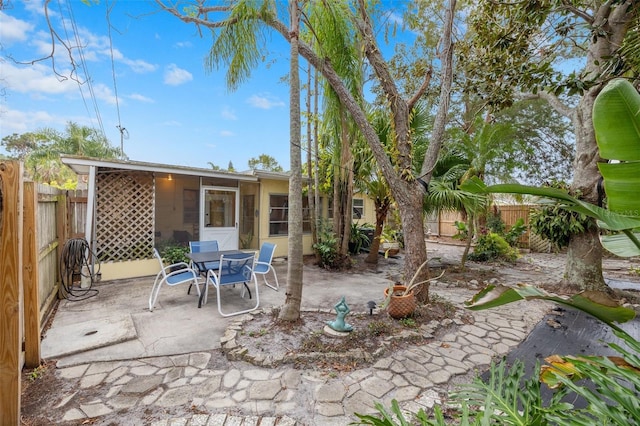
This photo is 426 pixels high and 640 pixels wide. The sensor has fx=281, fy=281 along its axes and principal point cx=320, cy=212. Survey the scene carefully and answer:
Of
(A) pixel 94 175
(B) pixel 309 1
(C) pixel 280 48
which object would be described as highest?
(B) pixel 309 1

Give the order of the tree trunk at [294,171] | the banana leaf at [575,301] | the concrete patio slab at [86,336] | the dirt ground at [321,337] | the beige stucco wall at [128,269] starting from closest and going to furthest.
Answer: the banana leaf at [575,301], the dirt ground at [321,337], the concrete patio slab at [86,336], the tree trunk at [294,171], the beige stucco wall at [128,269]

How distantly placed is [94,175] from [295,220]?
16.0ft

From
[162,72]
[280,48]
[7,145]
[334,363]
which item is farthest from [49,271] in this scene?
[7,145]

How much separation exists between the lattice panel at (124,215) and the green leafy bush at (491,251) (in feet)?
30.8

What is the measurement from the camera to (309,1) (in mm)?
3938

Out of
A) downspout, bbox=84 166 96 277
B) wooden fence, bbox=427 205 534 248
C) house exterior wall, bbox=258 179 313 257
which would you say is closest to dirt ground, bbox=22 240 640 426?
downspout, bbox=84 166 96 277

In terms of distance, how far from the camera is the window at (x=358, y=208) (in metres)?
12.0

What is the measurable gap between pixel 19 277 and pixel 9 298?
0.49ft

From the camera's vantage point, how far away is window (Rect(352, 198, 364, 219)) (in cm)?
1202

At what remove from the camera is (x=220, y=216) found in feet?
26.2

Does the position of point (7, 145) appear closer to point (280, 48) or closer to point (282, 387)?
point (280, 48)

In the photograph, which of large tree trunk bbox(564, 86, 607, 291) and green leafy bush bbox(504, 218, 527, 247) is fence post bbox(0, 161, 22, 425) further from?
green leafy bush bbox(504, 218, 527, 247)

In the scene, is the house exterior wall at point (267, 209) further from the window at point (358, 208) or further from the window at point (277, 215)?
the window at point (358, 208)

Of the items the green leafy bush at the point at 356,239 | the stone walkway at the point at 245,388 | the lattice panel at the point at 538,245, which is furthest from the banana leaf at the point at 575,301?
the lattice panel at the point at 538,245
